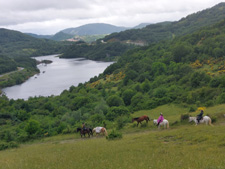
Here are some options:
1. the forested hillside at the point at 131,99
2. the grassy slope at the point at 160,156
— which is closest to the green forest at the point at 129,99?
the forested hillside at the point at 131,99

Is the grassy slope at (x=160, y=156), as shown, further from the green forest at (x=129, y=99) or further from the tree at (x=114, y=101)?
the tree at (x=114, y=101)

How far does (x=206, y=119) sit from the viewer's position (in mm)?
18766

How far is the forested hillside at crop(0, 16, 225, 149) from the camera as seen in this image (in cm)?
3131

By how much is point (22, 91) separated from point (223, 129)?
336ft

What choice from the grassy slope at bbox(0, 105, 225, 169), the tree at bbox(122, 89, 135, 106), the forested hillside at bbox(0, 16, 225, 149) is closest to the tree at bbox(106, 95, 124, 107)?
the forested hillside at bbox(0, 16, 225, 149)

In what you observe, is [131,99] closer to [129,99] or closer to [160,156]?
[129,99]

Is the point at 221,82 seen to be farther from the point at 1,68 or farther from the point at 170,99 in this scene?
the point at 1,68

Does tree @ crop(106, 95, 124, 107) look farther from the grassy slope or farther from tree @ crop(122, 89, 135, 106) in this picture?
the grassy slope

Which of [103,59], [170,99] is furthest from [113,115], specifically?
[103,59]

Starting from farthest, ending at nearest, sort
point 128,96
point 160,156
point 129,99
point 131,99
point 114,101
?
point 128,96 < point 129,99 < point 131,99 < point 114,101 < point 160,156

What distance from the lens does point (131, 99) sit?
1962 inches

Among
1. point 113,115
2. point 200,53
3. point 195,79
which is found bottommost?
point 113,115

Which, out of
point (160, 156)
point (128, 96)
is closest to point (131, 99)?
point (128, 96)

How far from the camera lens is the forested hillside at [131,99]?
31311mm
